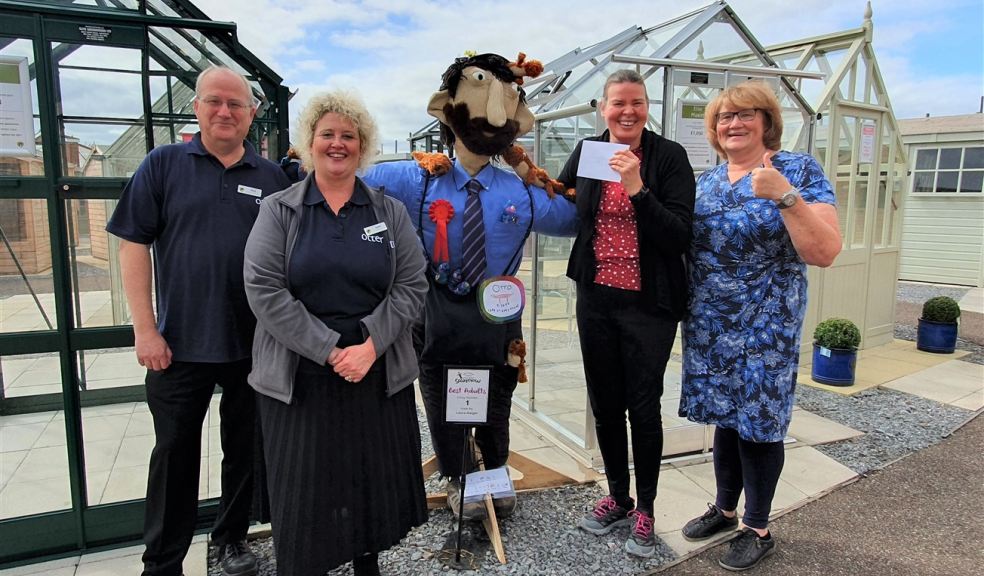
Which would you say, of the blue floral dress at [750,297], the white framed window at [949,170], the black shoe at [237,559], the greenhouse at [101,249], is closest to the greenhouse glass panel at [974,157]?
the white framed window at [949,170]

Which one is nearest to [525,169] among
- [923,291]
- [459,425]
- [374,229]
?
[374,229]

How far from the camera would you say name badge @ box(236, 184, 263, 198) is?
217 cm

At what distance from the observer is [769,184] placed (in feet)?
6.94

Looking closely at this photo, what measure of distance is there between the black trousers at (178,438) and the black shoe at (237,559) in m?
0.22

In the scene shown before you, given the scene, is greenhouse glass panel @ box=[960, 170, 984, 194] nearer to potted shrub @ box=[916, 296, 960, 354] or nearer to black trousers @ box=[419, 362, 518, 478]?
potted shrub @ box=[916, 296, 960, 354]

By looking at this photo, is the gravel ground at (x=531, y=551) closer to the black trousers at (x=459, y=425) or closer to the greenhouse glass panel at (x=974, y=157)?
the black trousers at (x=459, y=425)

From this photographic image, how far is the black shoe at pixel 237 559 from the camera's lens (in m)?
2.44

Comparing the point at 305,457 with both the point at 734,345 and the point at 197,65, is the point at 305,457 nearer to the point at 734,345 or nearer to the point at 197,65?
the point at 734,345

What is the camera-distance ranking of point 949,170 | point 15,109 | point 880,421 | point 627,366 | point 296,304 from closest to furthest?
point 296,304 → point 15,109 → point 627,366 → point 880,421 → point 949,170

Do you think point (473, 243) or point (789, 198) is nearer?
point (789, 198)

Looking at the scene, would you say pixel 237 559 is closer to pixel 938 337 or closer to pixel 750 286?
pixel 750 286

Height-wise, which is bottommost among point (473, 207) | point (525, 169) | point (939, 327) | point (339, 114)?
point (939, 327)

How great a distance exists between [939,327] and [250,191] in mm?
7083

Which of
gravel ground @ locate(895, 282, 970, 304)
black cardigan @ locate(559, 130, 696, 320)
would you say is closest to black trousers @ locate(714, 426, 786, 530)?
black cardigan @ locate(559, 130, 696, 320)
